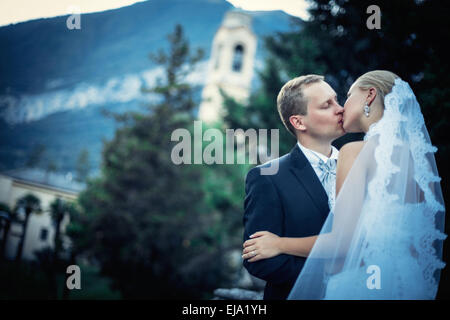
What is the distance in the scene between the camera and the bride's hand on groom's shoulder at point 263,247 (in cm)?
193

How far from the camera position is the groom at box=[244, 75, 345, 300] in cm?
202

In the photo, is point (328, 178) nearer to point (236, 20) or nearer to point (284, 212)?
point (284, 212)

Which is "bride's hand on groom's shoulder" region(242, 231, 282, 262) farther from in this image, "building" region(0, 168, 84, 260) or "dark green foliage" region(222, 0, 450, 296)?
"building" region(0, 168, 84, 260)

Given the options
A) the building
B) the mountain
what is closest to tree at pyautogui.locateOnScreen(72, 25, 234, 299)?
the mountain

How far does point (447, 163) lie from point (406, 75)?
83.1 inches

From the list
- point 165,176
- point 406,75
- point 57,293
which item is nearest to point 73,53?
point 165,176

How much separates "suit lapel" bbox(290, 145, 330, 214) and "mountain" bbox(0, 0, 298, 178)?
6.57 m

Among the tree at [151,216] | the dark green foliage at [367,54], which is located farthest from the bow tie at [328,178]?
the tree at [151,216]

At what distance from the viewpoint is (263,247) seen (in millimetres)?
1930

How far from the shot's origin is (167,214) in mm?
20062

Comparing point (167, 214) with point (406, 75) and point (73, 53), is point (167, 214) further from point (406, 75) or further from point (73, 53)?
point (406, 75)

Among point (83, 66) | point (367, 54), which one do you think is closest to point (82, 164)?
point (83, 66)

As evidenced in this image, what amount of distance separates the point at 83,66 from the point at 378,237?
2579cm

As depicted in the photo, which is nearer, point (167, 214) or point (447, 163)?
point (447, 163)
